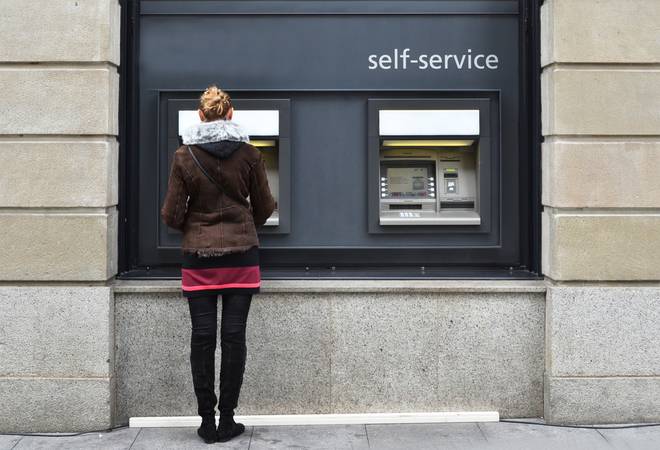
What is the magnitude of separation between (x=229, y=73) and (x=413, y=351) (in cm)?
236

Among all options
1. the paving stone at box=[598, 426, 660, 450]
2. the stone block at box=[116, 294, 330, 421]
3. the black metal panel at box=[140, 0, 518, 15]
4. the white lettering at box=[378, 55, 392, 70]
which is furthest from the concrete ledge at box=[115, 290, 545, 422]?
the black metal panel at box=[140, 0, 518, 15]

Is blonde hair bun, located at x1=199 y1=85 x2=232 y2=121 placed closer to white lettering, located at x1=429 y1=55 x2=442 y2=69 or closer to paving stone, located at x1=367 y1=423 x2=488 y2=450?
white lettering, located at x1=429 y1=55 x2=442 y2=69

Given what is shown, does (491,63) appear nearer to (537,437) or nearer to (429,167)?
(429,167)

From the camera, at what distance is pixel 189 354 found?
540 centimetres

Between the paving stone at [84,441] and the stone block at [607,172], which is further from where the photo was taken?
the stone block at [607,172]

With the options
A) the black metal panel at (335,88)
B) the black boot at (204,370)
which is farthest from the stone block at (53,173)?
the black boot at (204,370)

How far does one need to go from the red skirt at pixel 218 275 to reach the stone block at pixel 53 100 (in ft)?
3.83

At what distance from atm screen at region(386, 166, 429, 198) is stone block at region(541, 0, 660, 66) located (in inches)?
46.7

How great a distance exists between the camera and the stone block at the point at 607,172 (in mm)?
5277

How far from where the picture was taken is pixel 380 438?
5102mm

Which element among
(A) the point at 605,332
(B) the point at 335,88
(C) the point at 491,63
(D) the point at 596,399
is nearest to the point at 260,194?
(B) the point at 335,88

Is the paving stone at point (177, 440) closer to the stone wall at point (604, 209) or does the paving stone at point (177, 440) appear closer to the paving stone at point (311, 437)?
the paving stone at point (311, 437)

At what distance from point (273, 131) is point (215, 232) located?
1120 millimetres

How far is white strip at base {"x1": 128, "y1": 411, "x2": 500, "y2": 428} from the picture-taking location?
536 centimetres
